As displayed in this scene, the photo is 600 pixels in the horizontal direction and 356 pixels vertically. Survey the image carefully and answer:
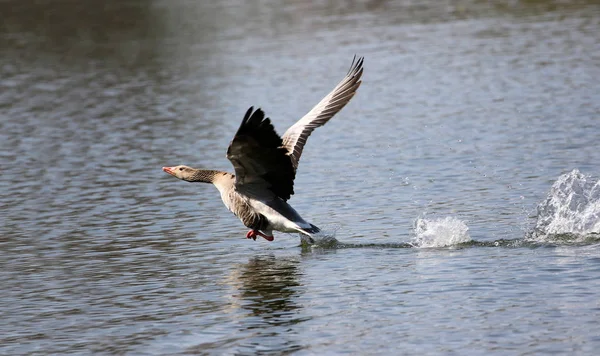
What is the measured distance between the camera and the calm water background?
903 centimetres

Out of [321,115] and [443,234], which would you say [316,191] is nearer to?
[321,115]

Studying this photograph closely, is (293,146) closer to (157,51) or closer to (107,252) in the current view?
(107,252)

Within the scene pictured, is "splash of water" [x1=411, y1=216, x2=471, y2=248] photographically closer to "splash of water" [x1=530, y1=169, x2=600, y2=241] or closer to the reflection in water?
"splash of water" [x1=530, y1=169, x2=600, y2=241]

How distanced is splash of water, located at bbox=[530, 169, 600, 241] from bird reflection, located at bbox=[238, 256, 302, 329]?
A: 2.67 metres

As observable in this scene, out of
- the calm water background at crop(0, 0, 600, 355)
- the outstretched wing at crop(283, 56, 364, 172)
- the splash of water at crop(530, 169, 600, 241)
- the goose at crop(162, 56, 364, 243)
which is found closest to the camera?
the calm water background at crop(0, 0, 600, 355)

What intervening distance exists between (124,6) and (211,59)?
16.5 meters

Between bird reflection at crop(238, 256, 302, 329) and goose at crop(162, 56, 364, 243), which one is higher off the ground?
goose at crop(162, 56, 364, 243)

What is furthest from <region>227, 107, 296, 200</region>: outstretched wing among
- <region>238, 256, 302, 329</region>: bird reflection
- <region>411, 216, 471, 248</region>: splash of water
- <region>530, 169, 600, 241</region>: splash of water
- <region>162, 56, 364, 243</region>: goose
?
<region>530, 169, 600, 241</region>: splash of water

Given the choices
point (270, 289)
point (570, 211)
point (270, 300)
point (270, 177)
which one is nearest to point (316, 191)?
point (270, 177)

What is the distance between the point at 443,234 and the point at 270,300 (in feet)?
7.93

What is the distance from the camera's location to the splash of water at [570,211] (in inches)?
439

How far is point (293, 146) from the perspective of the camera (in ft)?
38.8

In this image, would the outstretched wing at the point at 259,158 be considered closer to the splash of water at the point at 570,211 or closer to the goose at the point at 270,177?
the goose at the point at 270,177

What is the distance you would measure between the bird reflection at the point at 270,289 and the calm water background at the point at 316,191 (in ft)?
0.12
